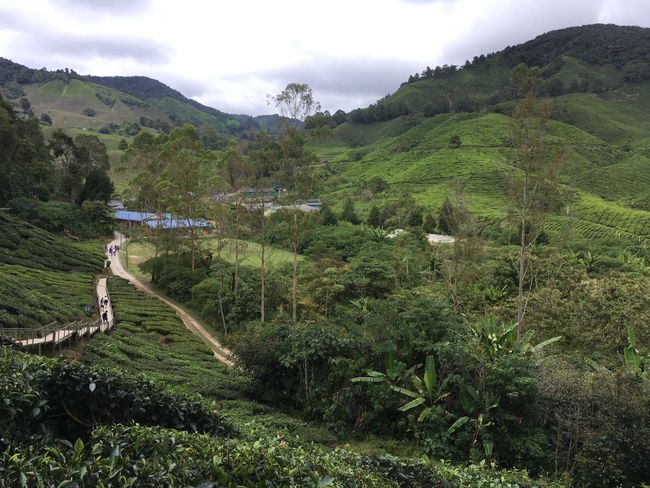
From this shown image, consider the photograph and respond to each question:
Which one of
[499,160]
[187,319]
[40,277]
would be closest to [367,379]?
[187,319]

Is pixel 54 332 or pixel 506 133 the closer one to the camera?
pixel 54 332

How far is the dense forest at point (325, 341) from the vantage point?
17.7ft

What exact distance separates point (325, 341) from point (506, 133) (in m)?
75.4

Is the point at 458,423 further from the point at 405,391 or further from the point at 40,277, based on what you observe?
the point at 40,277

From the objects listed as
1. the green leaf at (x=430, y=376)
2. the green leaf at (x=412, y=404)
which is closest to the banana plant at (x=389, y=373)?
the green leaf at (x=430, y=376)

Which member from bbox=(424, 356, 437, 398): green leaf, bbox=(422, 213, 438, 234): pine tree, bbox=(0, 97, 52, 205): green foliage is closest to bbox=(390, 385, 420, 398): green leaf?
bbox=(424, 356, 437, 398): green leaf

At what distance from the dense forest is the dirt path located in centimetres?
75

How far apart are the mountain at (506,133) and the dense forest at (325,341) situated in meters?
5.29

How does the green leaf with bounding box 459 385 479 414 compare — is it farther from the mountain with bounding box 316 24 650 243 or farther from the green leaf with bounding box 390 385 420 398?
the mountain with bounding box 316 24 650 243

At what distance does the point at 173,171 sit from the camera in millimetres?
32812

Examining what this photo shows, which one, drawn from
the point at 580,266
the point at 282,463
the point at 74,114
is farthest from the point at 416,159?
the point at 74,114

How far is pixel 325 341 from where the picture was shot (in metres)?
12.8

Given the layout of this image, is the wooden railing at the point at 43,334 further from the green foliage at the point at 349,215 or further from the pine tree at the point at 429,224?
the green foliage at the point at 349,215

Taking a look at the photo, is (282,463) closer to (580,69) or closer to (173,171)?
(173,171)
